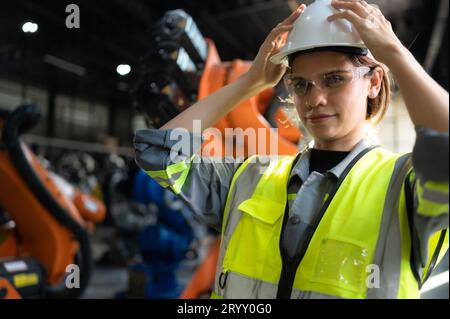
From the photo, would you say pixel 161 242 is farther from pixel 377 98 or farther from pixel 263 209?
pixel 377 98

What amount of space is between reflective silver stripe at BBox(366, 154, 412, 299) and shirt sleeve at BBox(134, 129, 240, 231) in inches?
20.9

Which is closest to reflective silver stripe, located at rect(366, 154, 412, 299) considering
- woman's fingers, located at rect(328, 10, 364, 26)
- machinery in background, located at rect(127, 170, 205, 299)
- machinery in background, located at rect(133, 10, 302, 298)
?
woman's fingers, located at rect(328, 10, 364, 26)

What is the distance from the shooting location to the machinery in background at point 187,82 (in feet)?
7.38

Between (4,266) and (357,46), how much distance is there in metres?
2.39

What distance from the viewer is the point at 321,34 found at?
3.67ft

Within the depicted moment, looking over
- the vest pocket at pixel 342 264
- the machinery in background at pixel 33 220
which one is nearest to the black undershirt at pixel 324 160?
the vest pocket at pixel 342 264

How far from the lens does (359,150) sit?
1216mm

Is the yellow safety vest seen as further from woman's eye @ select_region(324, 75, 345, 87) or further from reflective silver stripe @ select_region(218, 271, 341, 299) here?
woman's eye @ select_region(324, 75, 345, 87)

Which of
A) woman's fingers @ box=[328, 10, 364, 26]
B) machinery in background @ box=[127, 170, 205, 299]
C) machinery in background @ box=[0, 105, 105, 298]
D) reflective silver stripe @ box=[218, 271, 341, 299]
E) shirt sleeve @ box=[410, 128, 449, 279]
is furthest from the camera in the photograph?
machinery in background @ box=[127, 170, 205, 299]

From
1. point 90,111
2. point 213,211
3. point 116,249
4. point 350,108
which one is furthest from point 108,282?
point 90,111

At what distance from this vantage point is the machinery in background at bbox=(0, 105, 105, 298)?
9.68 feet

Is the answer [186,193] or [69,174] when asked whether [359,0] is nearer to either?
[186,193]

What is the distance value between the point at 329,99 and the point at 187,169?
18.9 inches

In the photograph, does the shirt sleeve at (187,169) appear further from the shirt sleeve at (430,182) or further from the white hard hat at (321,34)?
the shirt sleeve at (430,182)
